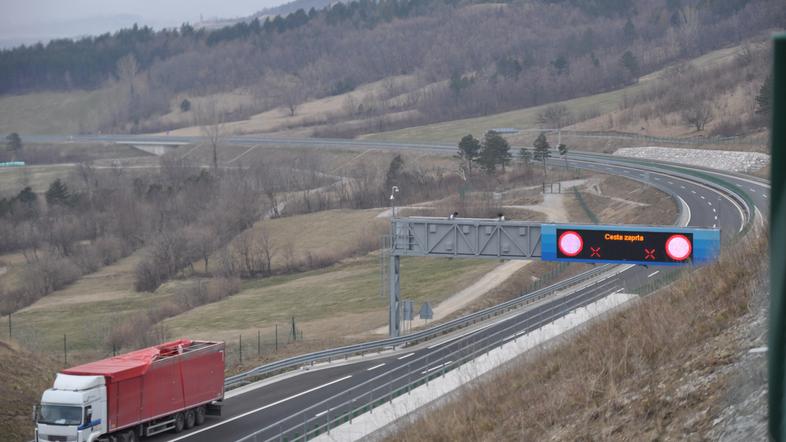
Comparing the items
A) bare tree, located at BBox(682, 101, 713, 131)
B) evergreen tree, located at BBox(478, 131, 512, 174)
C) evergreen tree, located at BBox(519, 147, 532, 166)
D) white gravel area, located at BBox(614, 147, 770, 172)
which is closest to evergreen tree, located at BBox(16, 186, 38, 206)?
evergreen tree, located at BBox(478, 131, 512, 174)

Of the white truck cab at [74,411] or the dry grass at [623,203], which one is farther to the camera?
the dry grass at [623,203]

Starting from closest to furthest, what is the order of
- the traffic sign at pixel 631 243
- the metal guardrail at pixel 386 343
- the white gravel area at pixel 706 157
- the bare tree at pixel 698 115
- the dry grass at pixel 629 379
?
the dry grass at pixel 629 379, the metal guardrail at pixel 386 343, the traffic sign at pixel 631 243, the white gravel area at pixel 706 157, the bare tree at pixel 698 115

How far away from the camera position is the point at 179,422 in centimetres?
3167

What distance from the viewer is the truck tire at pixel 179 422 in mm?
31447

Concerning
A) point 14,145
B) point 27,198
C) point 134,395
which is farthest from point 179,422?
point 14,145

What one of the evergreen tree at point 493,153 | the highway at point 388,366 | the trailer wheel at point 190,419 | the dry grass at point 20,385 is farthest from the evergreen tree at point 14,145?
the trailer wheel at point 190,419

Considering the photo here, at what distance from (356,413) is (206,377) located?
16.9 ft

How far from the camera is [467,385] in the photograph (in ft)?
71.3

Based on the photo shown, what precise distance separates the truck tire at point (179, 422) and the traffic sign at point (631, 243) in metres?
20.5

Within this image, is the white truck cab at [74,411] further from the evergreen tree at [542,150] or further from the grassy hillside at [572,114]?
the grassy hillside at [572,114]

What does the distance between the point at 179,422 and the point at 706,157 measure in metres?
86.6

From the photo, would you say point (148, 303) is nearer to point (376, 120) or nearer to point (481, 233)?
point (481, 233)

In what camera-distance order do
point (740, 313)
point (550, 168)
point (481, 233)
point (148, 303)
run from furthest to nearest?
1. point (550, 168)
2. point (148, 303)
3. point (481, 233)
4. point (740, 313)

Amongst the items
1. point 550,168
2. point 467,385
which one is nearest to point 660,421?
point 467,385
